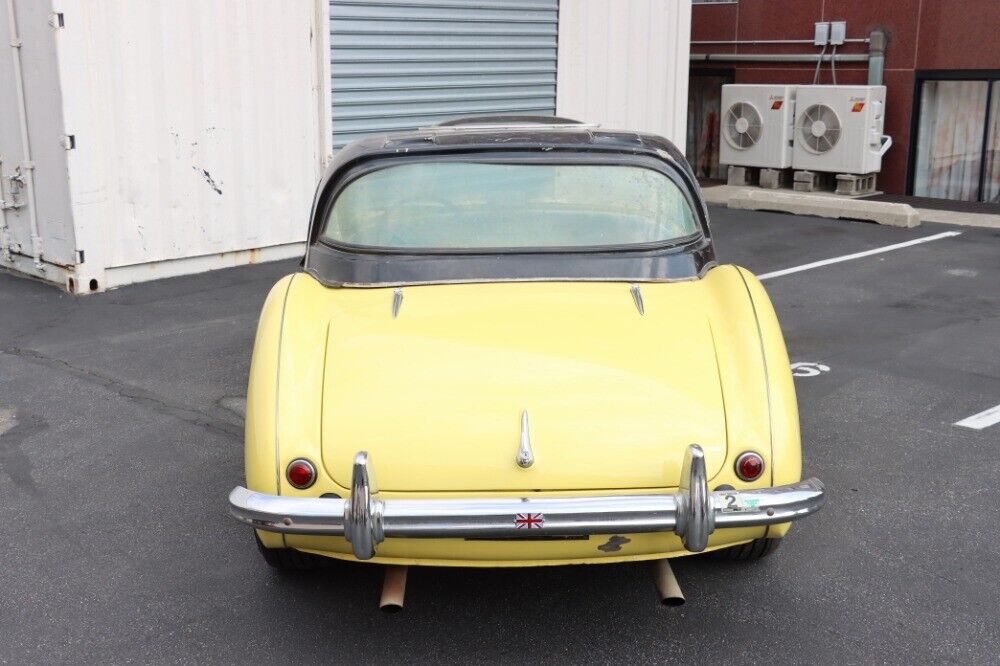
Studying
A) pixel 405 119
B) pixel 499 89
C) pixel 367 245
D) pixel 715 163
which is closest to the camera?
pixel 367 245

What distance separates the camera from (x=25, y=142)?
922 centimetres

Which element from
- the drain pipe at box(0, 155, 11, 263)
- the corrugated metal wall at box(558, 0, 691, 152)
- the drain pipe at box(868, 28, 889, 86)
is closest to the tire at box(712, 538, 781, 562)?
the drain pipe at box(0, 155, 11, 263)

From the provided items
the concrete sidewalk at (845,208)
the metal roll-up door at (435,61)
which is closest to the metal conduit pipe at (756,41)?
the concrete sidewalk at (845,208)

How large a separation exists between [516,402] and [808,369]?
3.91 meters

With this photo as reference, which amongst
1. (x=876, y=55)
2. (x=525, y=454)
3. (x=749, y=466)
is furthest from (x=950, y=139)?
(x=525, y=454)

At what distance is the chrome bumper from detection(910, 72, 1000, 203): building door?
12764 millimetres

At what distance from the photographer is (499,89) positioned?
12.4 m

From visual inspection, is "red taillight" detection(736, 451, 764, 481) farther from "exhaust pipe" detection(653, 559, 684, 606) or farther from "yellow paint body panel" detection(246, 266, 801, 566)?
"exhaust pipe" detection(653, 559, 684, 606)

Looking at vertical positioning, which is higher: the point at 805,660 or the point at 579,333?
the point at 579,333

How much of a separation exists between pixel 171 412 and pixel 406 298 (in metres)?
2.57

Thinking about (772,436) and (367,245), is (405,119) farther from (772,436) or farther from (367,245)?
(772,436)

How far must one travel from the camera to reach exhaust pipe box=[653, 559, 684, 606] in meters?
3.59

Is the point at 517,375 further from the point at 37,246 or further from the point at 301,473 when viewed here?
the point at 37,246

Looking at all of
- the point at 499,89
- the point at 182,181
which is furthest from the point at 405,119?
the point at 182,181
